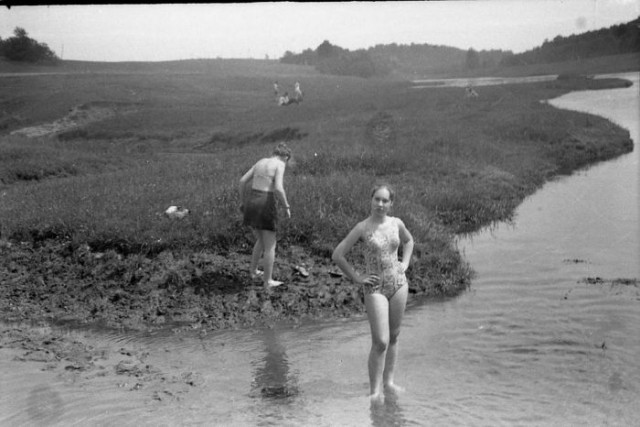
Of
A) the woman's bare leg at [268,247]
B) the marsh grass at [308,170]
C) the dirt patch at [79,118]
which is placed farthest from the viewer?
the dirt patch at [79,118]

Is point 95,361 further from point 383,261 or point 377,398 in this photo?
point 383,261

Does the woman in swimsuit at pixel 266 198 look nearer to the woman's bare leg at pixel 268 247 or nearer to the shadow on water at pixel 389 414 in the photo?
the woman's bare leg at pixel 268 247

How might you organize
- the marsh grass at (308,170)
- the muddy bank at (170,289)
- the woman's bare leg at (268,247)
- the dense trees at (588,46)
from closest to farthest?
the muddy bank at (170,289) → the woman's bare leg at (268,247) → the marsh grass at (308,170) → the dense trees at (588,46)

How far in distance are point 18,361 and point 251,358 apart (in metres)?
2.82

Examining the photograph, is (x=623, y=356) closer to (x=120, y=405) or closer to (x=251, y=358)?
(x=251, y=358)

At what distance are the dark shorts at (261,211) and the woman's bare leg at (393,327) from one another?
3713 mm

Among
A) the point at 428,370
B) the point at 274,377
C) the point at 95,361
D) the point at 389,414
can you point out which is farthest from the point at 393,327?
the point at 95,361

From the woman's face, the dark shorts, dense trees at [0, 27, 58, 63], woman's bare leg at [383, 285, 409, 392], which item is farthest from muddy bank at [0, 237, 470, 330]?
dense trees at [0, 27, 58, 63]

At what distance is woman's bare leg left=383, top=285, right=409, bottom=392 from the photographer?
7246 mm

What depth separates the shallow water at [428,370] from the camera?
7055mm

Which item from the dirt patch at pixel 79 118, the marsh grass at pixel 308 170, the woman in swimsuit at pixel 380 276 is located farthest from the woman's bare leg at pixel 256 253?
the dirt patch at pixel 79 118

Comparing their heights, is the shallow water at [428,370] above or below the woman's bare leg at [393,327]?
below

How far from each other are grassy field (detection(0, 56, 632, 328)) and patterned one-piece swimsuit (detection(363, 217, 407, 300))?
3641 mm

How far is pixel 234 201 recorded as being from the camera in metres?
14.0
